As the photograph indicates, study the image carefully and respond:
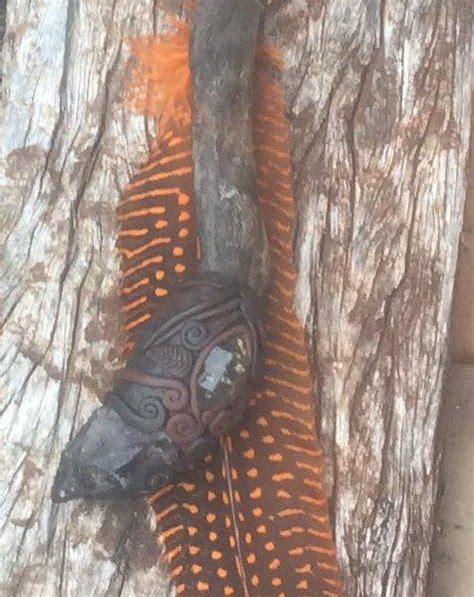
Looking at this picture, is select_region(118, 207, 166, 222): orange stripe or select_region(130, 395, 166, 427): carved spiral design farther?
select_region(118, 207, 166, 222): orange stripe

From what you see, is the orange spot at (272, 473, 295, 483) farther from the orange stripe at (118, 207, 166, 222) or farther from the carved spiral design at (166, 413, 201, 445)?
the orange stripe at (118, 207, 166, 222)

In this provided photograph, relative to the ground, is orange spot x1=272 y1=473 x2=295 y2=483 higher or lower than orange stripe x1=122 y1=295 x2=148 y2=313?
lower

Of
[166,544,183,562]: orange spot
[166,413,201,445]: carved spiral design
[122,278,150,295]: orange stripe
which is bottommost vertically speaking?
[166,544,183,562]: orange spot

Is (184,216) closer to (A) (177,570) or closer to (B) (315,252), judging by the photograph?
A: (B) (315,252)

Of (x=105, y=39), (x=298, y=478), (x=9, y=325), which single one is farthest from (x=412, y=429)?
(x=105, y=39)

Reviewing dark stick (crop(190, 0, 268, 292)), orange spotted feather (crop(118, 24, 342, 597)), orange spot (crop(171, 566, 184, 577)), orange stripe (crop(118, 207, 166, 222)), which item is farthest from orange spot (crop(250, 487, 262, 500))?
orange stripe (crop(118, 207, 166, 222))
